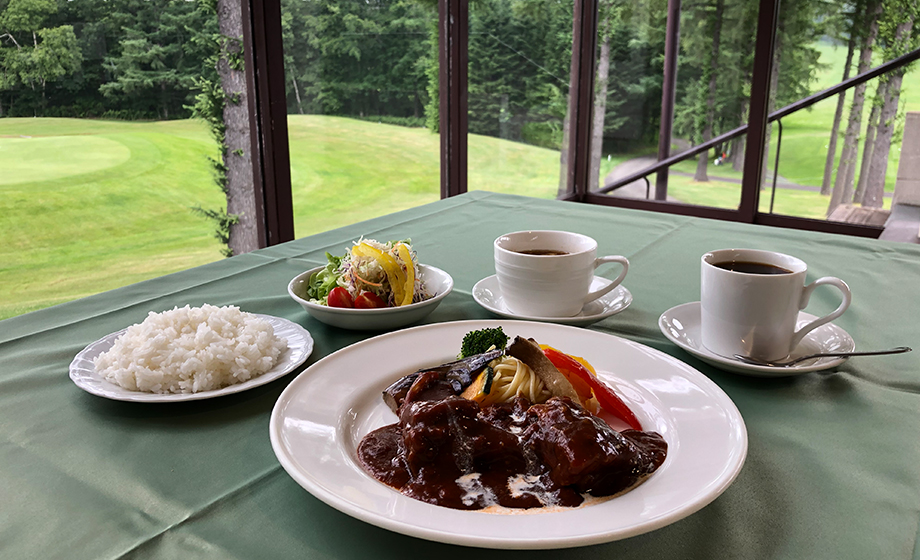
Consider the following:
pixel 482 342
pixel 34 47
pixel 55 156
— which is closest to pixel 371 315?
pixel 482 342

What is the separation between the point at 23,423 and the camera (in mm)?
908

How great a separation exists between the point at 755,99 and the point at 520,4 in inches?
86.7

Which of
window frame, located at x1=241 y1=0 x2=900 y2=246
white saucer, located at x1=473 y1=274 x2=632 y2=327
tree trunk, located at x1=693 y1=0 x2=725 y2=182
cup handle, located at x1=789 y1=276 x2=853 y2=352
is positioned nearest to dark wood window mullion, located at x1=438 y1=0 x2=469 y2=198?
window frame, located at x1=241 y1=0 x2=900 y2=246

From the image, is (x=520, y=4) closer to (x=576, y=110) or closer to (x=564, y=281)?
(x=576, y=110)

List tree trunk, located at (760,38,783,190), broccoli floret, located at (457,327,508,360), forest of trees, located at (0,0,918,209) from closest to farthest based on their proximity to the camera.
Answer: broccoli floret, located at (457,327,508,360) < forest of trees, located at (0,0,918,209) < tree trunk, located at (760,38,783,190)

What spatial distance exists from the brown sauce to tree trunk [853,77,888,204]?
Answer: 5202mm

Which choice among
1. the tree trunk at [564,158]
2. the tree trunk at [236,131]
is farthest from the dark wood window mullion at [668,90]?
the tree trunk at [236,131]

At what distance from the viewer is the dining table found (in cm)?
67

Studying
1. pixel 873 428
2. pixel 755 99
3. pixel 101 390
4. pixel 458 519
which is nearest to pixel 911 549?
pixel 873 428

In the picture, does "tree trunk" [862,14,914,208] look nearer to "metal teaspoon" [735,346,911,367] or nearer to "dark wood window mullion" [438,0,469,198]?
"dark wood window mullion" [438,0,469,198]

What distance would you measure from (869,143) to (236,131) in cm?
471

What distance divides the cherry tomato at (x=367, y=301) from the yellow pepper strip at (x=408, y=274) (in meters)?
0.05

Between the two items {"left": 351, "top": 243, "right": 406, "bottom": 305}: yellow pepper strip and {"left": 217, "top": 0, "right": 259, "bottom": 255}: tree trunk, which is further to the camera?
{"left": 217, "top": 0, "right": 259, "bottom": 255}: tree trunk

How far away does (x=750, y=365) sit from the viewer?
3.39ft
